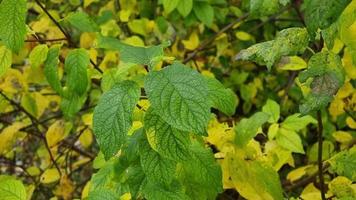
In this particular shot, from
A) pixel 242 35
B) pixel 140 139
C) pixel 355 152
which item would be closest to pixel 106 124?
pixel 140 139

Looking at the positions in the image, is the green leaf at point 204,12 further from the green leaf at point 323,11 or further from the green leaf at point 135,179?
the green leaf at point 323,11

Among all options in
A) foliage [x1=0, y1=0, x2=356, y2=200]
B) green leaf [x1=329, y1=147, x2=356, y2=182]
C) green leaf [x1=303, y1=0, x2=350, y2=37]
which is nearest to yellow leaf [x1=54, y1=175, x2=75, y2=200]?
foliage [x1=0, y1=0, x2=356, y2=200]

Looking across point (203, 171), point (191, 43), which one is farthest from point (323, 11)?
point (191, 43)

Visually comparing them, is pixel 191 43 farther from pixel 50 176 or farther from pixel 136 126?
pixel 136 126

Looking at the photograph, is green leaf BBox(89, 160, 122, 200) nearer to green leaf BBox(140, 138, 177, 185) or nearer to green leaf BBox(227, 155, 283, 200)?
green leaf BBox(140, 138, 177, 185)

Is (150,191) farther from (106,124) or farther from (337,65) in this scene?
(337,65)

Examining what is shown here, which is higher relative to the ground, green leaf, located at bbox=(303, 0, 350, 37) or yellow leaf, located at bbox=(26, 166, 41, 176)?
green leaf, located at bbox=(303, 0, 350, 37)

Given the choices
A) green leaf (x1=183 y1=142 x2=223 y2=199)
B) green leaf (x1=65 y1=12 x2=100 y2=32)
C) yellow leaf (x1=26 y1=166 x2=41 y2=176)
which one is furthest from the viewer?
yellow leaf (x1=26 y1=166 x2=41 y2=176)
